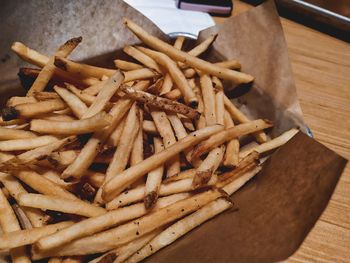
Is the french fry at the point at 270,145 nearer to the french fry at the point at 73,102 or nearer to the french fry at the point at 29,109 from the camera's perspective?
the french fry at the point at 73,102

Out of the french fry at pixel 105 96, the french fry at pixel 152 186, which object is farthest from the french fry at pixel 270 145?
the french fry at pixel 105 96

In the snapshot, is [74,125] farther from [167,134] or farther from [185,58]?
[185,58]

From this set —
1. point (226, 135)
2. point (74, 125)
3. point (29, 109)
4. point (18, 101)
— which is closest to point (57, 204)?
point (74, 125)

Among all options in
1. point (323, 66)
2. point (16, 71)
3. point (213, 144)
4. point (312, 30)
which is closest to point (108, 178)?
point (213, 144)

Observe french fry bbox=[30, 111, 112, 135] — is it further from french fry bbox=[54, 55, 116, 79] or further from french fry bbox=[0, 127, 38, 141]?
french fry bbox=[54, 55, 116, 79]

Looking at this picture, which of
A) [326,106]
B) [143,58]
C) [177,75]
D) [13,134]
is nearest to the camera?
[13,134]
